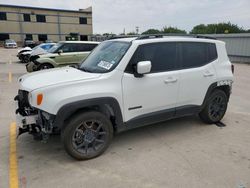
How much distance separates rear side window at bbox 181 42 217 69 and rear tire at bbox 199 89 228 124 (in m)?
0.73

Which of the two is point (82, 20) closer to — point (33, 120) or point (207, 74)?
point (207, 74)

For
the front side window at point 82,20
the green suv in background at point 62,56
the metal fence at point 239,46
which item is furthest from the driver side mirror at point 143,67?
the front side window at point 82,20

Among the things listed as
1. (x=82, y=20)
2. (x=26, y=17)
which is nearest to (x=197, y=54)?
(x=26, y=17)

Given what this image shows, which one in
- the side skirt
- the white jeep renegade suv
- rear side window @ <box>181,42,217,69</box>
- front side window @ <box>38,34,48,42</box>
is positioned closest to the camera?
the white jeep renegade suv

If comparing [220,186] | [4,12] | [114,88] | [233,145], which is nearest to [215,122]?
[233,145]

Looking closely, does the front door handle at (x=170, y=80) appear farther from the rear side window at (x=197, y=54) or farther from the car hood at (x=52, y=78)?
the car hood at (x=52, y=78)

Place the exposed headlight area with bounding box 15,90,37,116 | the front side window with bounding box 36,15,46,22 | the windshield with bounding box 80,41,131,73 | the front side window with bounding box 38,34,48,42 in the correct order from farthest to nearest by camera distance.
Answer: the front side window with bounding box 38,34,48,42
the front side window with bounding box 36,15,46,22
the windshield with bounding box 80,41,131,73
the exposed headlight area with bounding box 15,90,37,116

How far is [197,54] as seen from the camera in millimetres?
4598

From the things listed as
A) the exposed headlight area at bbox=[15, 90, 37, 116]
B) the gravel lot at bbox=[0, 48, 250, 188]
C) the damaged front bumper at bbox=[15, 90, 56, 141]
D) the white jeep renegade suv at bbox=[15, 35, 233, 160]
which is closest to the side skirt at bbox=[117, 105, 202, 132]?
the white jeep renegade suv at bbox=[15, 35, 233, 160]

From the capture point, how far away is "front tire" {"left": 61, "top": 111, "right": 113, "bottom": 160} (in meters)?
3.39

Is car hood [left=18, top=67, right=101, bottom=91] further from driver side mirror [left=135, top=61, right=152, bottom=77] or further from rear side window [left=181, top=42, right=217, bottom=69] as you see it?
rear side window [left=181, top=42, right=217, bottom=69]

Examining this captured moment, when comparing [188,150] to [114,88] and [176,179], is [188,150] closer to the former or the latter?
[176,179]

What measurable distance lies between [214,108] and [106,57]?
259 cm

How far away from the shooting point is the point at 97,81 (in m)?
3.53
